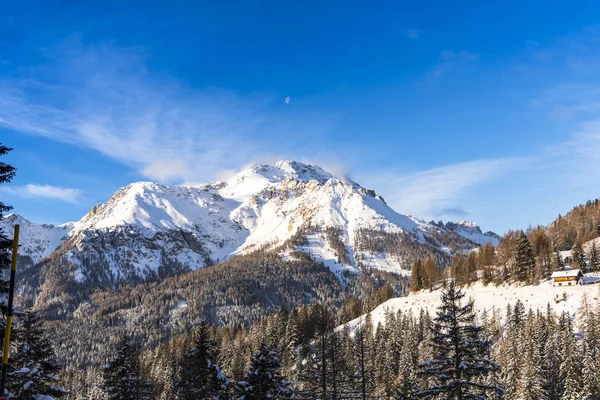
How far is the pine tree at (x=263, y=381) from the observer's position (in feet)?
103

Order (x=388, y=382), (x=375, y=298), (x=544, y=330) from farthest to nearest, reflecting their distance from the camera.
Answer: (x=375, y=298), (x=388, y=382), (x=544, y=330)

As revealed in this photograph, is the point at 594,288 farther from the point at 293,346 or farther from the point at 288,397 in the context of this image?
the point at 288,397

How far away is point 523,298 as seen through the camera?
103m

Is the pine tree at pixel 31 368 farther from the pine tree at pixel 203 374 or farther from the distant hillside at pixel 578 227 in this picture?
the distant hillside at pixel 578 227

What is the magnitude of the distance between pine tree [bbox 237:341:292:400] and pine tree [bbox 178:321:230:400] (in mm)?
3403

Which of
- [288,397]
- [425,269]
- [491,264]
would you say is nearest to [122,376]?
[288,397]

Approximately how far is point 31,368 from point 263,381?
14.5m

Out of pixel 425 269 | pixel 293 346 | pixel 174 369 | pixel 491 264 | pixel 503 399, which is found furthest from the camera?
pixel 425 269

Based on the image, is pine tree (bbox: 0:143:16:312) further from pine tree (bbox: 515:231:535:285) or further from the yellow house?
pine tree (bbox: 515:231:535:285)

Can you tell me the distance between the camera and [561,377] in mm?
71125

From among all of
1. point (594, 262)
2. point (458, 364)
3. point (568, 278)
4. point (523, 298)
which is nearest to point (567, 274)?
point (568, 278)

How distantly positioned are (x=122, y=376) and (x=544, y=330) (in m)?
71.9

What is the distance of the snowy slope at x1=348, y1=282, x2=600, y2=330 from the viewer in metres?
92.2

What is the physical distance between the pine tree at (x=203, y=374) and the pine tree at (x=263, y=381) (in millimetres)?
3403
